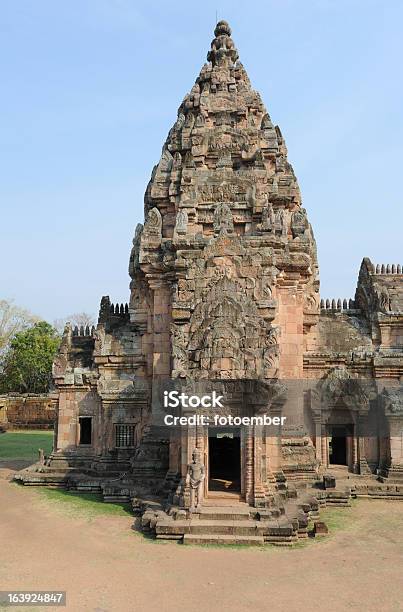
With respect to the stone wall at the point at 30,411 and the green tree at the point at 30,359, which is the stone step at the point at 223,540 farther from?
the green tree at the point at 30,359

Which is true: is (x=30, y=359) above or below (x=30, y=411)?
above

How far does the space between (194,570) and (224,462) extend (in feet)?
28.9

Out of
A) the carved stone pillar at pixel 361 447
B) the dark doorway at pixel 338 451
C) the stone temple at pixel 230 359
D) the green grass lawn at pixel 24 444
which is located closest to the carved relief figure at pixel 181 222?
the stone temple at pixel 230 359

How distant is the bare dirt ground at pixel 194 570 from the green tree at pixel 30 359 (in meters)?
31.0

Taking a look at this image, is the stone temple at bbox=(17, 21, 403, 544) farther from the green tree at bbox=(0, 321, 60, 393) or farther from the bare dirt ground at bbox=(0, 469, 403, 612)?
the green tree at bbox=(0, 321, 60, 393)

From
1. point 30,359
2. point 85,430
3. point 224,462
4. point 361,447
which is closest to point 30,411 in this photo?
point 30,359

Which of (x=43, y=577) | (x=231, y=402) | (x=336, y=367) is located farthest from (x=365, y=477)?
(x=43, y=577)

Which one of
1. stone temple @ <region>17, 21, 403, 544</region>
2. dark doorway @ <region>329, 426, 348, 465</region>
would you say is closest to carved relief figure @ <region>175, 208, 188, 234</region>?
stone temple @ <region>17, 21, 403, 544</region>

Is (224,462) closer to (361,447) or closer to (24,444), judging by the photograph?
(361,447)

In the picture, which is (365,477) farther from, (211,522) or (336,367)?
(211,522)

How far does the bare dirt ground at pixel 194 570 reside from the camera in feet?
32.0

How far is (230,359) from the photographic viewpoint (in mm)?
14836

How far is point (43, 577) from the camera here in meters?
10.7

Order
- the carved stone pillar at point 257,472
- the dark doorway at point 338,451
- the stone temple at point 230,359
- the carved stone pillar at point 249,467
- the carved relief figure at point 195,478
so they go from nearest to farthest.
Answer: the carved relief figure at point 195,478 < the carved stone pillar at point 257,472 < the carved stone pillar at point 249,467 < the stone temple at point 230,359 < the dark doorway at point 338,451
